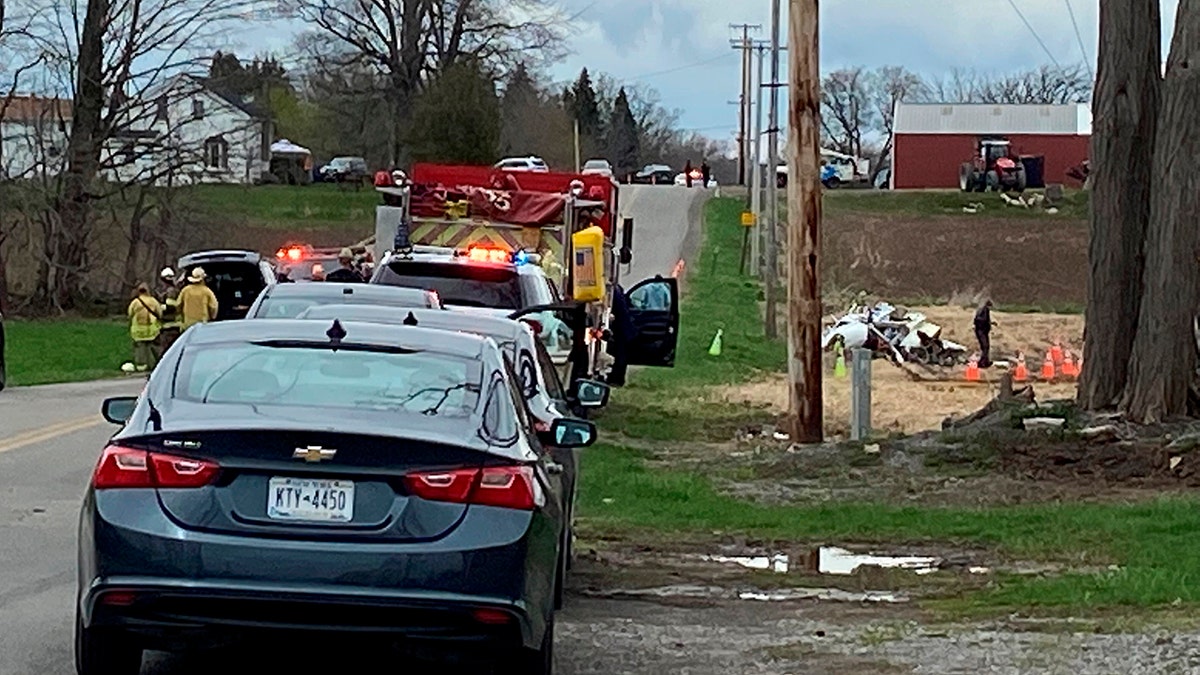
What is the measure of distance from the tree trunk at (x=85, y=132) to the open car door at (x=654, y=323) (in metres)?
28.6

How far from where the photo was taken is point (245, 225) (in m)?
64.2

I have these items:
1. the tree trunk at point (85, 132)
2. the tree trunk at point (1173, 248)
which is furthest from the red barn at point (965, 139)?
the tree trunk at point (1173, 248)

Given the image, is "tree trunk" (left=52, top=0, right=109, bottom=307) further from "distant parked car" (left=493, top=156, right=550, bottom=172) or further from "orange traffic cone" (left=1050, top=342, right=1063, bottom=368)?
"orange traffic cone" (left=1050, top=342, right=1063, bottom=368)

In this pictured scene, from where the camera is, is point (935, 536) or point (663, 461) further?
point (663, 461)

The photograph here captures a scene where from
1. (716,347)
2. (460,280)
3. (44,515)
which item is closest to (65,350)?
(716,347)

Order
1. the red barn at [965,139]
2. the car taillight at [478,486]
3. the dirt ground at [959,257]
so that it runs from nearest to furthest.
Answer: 1. the car taillight at [478,486]
2. the dirt ground at [959,257]
3. the red barn at [965,139]

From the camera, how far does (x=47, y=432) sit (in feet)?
62.0

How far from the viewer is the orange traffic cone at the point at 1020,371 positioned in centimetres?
3416

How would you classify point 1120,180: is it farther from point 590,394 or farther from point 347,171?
point 347,171

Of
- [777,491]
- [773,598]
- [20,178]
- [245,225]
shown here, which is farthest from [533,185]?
[245,225]

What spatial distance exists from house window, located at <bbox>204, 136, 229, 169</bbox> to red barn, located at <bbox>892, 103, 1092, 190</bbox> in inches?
1641

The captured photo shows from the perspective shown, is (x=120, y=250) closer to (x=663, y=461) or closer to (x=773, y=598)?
(x=663, y=461)

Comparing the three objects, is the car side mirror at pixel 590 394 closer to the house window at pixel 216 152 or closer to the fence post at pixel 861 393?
the fence post at pixel 861 393

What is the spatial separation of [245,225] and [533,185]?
41526 mm
